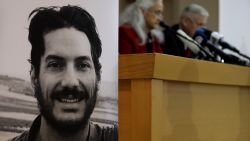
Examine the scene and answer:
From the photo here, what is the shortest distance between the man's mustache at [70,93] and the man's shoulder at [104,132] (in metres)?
0.08

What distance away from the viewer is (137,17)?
6.68ft

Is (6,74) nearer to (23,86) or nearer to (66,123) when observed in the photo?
(23,86)

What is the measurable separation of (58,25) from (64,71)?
0.10m

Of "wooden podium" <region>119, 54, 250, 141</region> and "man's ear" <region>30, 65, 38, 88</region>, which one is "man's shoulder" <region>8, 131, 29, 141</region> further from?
"wooden podium" <region>119, 54, 250, 141</region>

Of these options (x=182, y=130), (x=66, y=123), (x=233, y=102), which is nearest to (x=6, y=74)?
(x=66, y=123)

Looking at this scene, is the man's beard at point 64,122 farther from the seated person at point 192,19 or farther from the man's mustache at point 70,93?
the seated person at point 192,19

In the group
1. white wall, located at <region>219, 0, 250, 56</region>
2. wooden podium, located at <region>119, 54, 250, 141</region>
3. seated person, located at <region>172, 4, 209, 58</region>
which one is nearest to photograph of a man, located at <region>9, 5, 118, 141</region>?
wooden podium, located at <region>119, 54, 250, 141</region>

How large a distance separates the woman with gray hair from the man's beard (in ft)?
3.17

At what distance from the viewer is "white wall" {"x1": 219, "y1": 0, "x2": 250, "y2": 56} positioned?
8.75 ft

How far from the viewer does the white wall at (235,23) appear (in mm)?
2668

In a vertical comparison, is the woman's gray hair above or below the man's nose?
above

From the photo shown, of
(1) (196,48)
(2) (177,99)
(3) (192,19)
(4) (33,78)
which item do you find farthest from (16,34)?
(3) (192,19)

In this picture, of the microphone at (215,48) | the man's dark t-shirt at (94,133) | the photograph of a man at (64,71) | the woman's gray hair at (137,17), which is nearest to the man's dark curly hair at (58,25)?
the photograph of a man at (64,71)

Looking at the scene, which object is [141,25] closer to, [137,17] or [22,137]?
[137,17]
